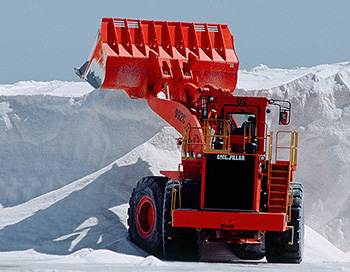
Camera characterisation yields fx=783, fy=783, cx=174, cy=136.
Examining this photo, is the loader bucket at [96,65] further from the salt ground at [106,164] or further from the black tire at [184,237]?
the black tire at [184,237]

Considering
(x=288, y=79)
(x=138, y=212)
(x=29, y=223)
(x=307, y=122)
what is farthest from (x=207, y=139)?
(x=288, y=79)

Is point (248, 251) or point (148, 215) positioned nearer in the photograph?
point (248, 251)

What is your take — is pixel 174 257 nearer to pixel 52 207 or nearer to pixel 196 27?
pixel 52 207

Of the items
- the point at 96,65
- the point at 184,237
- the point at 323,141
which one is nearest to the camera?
the point at 184,237

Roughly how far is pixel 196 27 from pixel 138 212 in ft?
18.6

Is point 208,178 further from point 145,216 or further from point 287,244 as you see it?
point 145,216

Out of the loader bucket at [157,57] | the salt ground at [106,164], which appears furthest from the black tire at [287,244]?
the loader bucket at [157,57]

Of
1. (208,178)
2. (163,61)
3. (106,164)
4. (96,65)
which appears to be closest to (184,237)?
(208,178)

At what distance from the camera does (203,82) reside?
18.8 metres

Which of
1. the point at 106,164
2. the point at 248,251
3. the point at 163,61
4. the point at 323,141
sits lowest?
the point at 248,251

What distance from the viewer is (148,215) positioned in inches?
636

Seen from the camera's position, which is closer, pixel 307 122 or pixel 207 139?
pixel 207 139

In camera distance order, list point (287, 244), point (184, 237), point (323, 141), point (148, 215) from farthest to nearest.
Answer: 1. point (323, 141)
2. point (148, 215)
3. point (287, 244)
4. point (184, 237)

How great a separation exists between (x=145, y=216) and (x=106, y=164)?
872 cm
